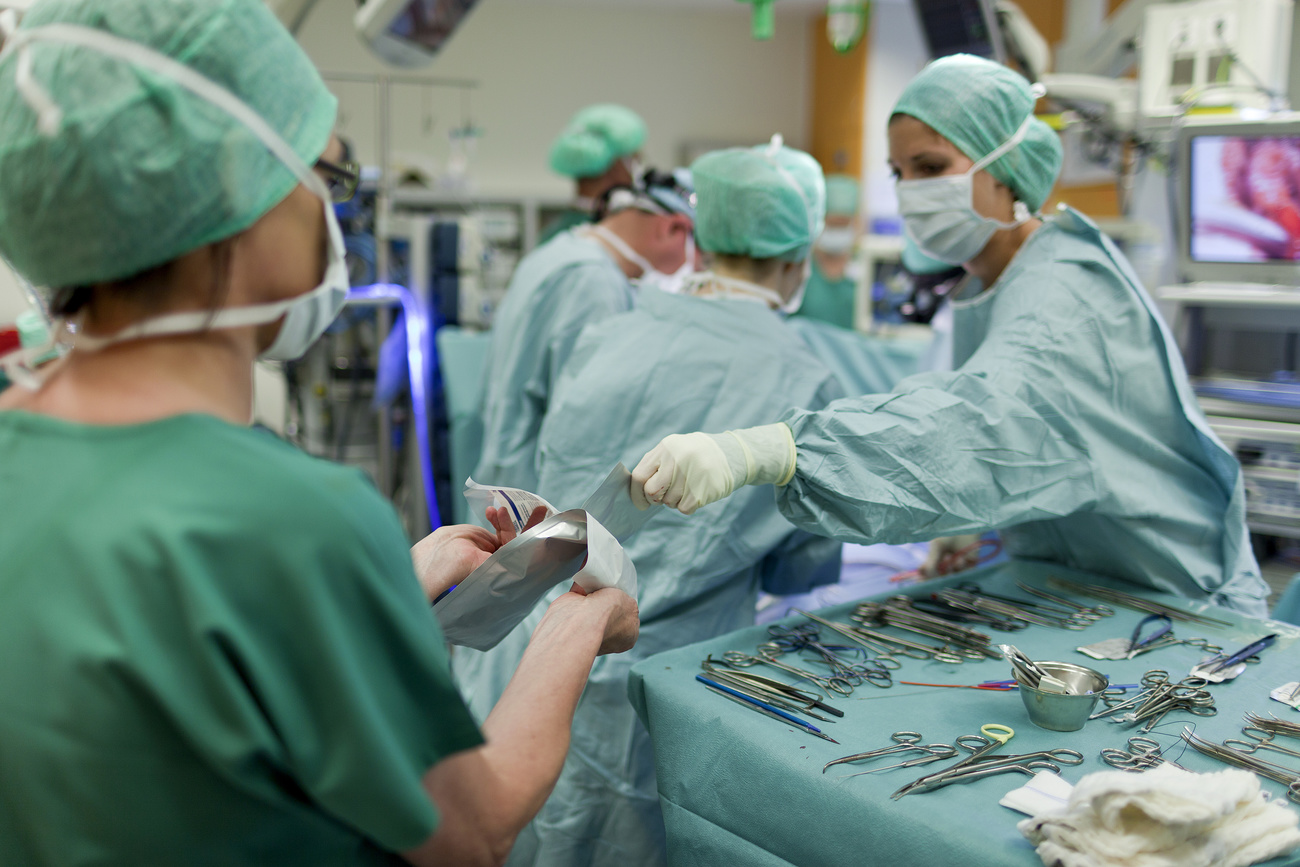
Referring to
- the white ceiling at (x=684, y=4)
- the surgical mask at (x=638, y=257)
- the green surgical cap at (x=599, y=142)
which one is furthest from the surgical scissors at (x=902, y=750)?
the white ceiling at (x=684, y=4)

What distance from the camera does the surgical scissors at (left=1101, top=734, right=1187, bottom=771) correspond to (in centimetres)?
111

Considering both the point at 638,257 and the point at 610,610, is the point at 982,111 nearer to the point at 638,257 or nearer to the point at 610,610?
the point at 610,610

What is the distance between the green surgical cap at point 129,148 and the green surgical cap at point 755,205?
53.4 inches

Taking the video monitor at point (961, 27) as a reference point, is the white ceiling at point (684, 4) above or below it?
above

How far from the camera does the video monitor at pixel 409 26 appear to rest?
10.7 feet

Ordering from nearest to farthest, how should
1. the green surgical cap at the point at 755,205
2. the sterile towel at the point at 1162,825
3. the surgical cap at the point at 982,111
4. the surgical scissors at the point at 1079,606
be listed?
the sterile towel at the point at 1162,825, the surgical scissors at the point at 1079,606, the surgical cap at the point at 982,111, the green surgical cap at the point at 755,205

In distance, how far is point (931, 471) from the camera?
1.42 metres

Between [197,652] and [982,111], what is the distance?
1633 mm

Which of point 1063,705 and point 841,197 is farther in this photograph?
point 841,197

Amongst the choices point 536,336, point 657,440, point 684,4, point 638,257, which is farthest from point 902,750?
point 684,4

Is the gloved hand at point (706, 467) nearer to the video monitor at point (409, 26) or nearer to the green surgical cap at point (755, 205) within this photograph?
the green surgical cap at point (755, 205)

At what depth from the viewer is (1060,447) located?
1.55 metres

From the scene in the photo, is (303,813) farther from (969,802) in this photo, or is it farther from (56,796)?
(969,802)

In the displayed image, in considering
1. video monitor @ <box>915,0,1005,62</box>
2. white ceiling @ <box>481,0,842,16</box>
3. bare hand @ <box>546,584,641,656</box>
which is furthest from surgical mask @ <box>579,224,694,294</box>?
white ceiling @ <box>481,0,842,16</box>
